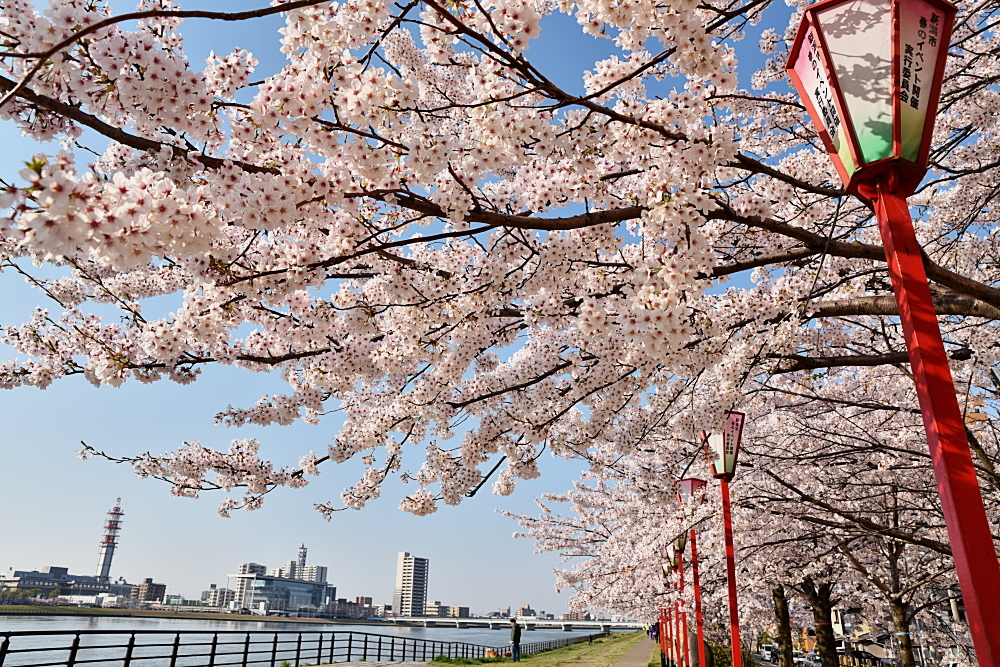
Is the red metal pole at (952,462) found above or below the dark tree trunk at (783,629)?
above

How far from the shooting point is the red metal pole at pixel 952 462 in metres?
1.30

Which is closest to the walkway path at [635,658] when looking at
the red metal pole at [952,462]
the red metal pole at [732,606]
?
the red metal pole at [732,606]

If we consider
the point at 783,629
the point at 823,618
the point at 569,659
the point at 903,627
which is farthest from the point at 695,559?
the point at 569,659

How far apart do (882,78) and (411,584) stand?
5443 inches

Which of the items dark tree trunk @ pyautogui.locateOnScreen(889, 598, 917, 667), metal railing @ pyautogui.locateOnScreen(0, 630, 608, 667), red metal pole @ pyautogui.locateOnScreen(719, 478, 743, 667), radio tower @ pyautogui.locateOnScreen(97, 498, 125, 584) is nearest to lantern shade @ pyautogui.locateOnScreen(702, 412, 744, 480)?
red metal pole @ pyautogui.locateOnScreen(719, 478, 743, 667)

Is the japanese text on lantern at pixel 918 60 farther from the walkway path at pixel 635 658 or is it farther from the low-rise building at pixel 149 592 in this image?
the low-rise building at pixel 149 592

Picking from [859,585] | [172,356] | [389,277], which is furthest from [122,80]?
[859,585]

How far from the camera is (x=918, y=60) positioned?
1925mm

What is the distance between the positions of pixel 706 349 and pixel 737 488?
6174mm

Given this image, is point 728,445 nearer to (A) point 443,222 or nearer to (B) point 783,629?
(A) point 443,222

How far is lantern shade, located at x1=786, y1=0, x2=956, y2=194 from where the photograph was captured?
6.06 feet

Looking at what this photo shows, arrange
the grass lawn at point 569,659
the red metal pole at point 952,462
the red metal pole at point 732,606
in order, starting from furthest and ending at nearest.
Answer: the grass lawn at point 569,659, the red metal pole at point 732,606, the red metal pole at point 952,462

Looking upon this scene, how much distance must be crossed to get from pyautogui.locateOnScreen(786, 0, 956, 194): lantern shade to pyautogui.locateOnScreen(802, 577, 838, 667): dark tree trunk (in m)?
15.4

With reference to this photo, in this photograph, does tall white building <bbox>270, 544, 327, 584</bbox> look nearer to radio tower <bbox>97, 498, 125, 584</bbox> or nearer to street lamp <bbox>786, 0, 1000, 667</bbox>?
radio tower <bbox>97, 498, 125, 584</bbox>
